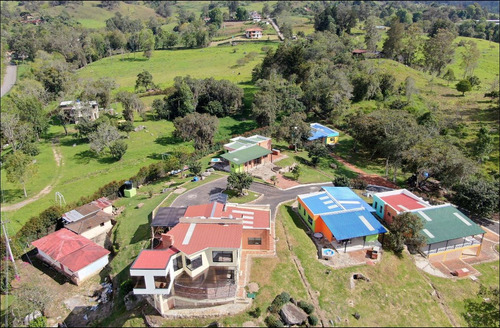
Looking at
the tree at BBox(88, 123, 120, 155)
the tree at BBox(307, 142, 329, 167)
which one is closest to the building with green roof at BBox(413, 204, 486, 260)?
the tree at BBox(307, 142, 329, 167)

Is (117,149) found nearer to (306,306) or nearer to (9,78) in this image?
(306,306)

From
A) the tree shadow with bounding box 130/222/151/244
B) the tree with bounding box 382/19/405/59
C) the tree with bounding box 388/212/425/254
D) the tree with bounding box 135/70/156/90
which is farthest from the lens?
the tree with bounding box 382/19/405/59

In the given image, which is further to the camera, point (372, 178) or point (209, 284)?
point (372, 178)

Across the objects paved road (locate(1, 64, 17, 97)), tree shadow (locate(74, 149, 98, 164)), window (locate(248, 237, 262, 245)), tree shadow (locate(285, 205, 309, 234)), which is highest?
paved road (locate(1, 64, 17, 97))

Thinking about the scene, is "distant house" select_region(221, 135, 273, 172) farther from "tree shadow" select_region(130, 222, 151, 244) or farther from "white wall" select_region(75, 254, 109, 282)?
"white wall" select_region(75, 254, 109, 282)

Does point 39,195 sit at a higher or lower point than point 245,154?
lower

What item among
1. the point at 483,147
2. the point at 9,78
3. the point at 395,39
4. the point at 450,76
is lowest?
the point at 483,147

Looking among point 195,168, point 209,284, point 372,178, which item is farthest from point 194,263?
point 372,178
